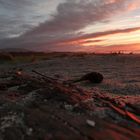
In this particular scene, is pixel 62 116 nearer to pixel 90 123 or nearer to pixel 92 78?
pixel 90 123

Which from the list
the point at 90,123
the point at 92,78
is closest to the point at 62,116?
the point at 90,123

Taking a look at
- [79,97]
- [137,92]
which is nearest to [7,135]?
[79,97]

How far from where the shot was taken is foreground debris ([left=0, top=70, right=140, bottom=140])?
3279mm

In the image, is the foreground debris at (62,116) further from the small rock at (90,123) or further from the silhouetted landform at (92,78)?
the silhouetted landform at (92,78)

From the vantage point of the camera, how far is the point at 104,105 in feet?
13.7

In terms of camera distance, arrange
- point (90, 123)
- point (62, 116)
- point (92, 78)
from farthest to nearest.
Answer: point (92, 78) → point (62, 116) → point (90, 123)

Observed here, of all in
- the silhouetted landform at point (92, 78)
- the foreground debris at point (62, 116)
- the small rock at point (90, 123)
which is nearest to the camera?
the foreground debris at point (62, 116)

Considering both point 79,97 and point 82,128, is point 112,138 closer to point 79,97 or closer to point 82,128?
point 82,128

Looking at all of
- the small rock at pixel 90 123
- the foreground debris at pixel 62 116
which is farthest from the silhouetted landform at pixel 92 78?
the small rock at pixel 90 123

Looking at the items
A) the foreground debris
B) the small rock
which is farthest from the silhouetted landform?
the small rock

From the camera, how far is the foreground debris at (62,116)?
10.8ft

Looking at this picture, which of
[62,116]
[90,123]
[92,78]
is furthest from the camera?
[92,78]

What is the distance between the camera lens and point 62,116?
11.8ft

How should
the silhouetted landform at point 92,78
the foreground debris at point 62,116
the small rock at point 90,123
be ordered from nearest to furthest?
the foreground debris at point 62,116 < the small rock at point 90,123 < the silhouetted landform at point 92,78
